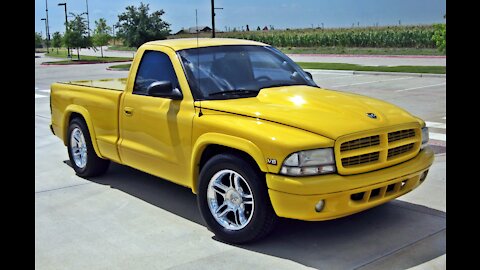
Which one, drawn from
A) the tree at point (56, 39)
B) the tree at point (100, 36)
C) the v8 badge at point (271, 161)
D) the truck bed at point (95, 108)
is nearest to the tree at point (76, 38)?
the tree at point (100, 36)

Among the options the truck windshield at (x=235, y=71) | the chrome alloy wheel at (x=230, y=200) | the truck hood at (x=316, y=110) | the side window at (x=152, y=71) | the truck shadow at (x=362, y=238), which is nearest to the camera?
the truck shadow at (x=362, y=238)

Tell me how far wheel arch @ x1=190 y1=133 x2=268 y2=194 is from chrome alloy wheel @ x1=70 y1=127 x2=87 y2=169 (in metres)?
2.41

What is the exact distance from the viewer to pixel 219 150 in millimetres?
4680

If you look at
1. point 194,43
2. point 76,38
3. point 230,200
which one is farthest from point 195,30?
point 76,38

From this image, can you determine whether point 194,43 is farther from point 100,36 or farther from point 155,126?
point 100,36

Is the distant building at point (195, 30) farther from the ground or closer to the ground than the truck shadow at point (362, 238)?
farther from the ground

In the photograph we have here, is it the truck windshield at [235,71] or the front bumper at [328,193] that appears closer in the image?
the front bumper at [328,193]

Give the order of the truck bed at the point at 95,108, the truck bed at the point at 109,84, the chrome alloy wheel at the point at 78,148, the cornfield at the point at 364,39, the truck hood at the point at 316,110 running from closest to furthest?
the truck hood at the point at 316,110, the truck bed at the point at 95,108, the truck bed at the point at 109,84, the chrome alloy wheel at the point at 78,148, the cornfield at the point at 364,39

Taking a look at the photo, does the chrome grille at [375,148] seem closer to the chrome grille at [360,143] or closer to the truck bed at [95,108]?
the chrome grille at [360,143]

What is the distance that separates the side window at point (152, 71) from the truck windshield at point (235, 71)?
0.20 m

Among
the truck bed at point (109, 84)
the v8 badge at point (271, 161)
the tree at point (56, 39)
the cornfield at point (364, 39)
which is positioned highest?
the tree at point (56, 39)

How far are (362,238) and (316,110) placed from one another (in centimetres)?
114

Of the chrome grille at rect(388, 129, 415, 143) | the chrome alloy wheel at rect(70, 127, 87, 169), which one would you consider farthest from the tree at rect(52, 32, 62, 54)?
the chrome grille at rect(388, 129, 415, 143)

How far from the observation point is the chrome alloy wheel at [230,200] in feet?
14.4
